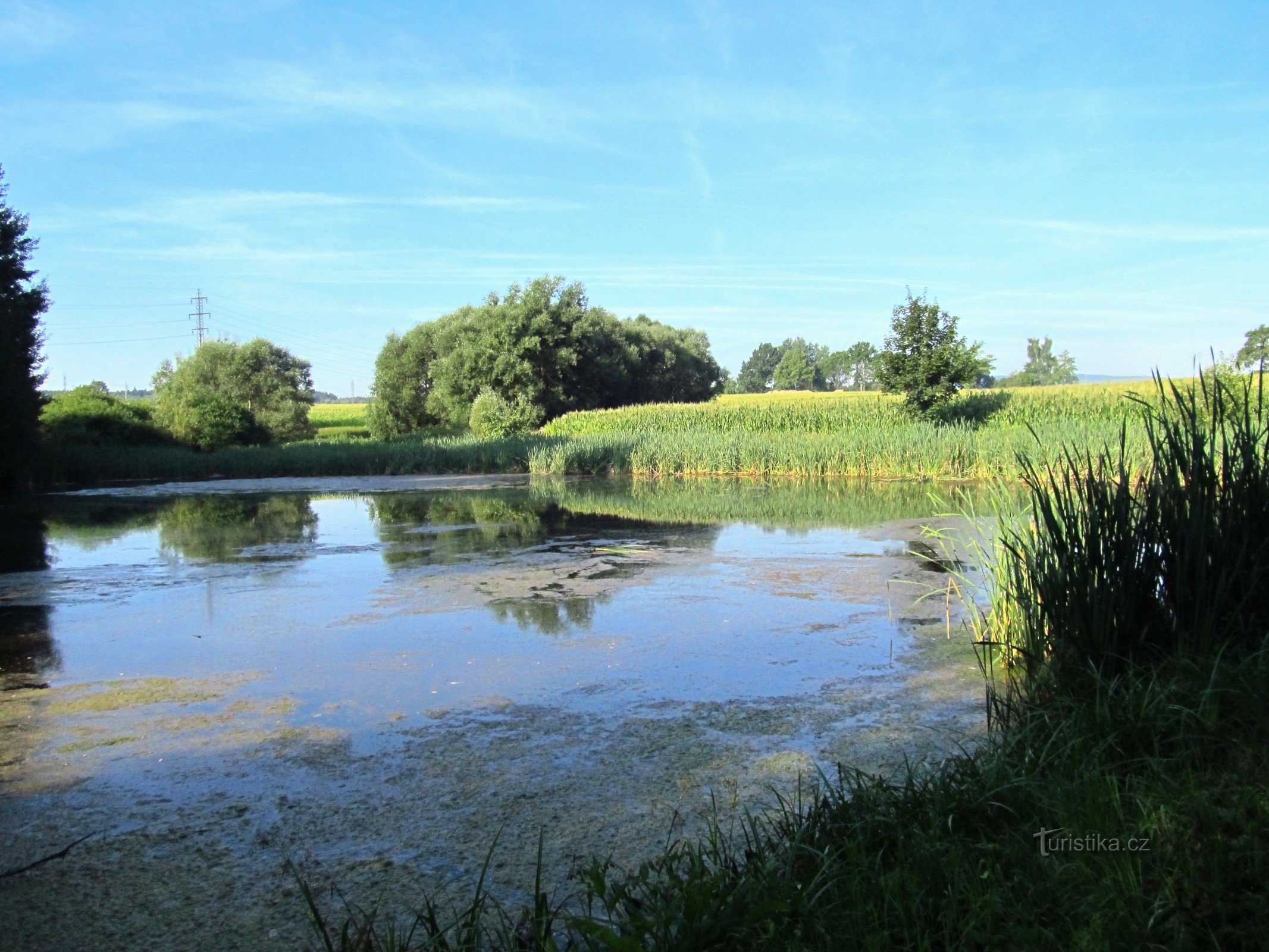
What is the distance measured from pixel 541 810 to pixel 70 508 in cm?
1534

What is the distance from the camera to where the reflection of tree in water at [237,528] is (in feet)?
32.3

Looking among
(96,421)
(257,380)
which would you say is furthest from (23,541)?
(257,380)

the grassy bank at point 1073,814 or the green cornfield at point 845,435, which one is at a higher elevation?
the green cornfield at point 845,435

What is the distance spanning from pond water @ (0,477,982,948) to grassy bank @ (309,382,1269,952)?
0.38m

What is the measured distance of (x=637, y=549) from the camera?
31.2 ft

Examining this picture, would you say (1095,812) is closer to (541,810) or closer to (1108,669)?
(1108,669)

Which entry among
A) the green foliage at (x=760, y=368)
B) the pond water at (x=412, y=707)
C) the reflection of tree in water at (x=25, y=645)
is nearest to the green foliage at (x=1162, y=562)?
the pond water at (x=412, y=707)

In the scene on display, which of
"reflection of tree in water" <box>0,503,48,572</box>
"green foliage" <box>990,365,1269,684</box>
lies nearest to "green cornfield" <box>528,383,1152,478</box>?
"green foliage" <box>990,365,1269,684</box>

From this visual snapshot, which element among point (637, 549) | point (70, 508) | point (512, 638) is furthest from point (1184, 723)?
point (70, 508)

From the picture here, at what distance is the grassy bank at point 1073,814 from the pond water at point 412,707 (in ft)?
1.26

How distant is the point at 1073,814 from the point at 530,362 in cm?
3667

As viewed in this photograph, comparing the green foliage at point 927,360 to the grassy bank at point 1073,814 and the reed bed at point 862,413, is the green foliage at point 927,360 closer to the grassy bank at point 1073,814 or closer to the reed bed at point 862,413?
the reed bed at point 862,413

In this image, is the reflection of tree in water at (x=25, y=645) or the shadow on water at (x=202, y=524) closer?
the reflection of tree in water at (x=25, y=645)

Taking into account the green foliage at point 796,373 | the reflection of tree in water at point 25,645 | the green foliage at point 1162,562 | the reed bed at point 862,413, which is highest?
the green foliage at point 796,373
